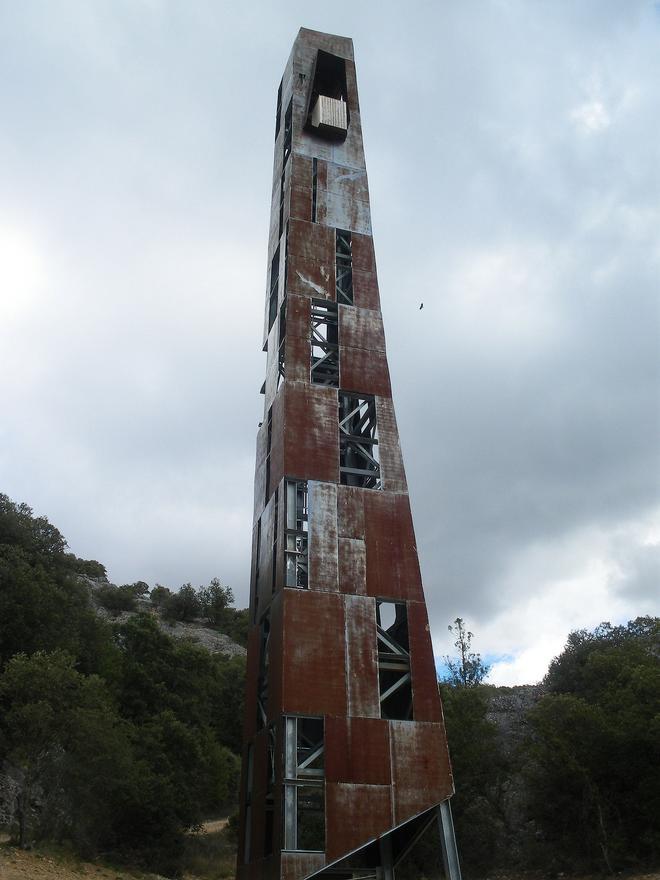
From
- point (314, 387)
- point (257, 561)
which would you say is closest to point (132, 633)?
point (257, 561)

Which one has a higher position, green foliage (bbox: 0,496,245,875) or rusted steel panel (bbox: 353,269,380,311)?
rusted steel panel (bbox: 353,269,380,311)

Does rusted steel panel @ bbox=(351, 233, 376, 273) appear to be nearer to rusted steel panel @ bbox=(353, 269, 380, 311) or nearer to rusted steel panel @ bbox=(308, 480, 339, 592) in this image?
rusted steel panel @ bbox=(353, 269, 380, 311)

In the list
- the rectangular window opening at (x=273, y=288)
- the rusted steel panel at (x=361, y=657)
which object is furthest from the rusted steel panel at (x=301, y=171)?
the rusted steel panel at (x=361, y=657)

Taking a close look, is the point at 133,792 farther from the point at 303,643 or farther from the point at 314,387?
the point at 314,387

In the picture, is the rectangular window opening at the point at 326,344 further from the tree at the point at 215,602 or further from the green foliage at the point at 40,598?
the tree at the point at 215,602

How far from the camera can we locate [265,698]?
20562 mm

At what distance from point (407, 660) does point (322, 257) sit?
12465 millimetres

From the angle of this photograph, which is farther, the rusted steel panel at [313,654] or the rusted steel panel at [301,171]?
the rusted steel panel at [301,171]

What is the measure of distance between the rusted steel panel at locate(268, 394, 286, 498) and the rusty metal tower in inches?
3.6

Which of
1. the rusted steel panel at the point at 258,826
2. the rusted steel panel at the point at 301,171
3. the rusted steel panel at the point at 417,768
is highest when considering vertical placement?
the rusted steel panel at the point at 301,171

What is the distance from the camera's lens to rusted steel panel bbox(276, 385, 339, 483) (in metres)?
21.0

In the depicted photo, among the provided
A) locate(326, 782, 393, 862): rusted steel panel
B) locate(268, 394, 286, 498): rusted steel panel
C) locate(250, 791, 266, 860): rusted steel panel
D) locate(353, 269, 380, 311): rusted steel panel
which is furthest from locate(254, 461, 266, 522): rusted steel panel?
locate(326, 782, 393, 862): rusted steel panel

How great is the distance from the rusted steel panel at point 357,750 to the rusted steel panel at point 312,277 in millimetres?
12350

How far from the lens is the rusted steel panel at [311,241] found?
24.5m
